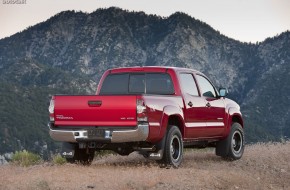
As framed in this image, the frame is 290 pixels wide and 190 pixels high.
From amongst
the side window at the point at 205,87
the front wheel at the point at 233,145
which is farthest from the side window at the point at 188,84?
the front wheel at the point at 233,145

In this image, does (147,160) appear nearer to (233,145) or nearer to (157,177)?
(233,145)

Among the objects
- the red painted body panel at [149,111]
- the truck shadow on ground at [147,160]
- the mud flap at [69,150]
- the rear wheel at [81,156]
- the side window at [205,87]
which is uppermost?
the side window at [205,87]

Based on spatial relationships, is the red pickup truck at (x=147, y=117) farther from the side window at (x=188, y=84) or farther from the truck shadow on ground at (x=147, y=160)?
the truck shadow on ground at (x=147, y=160)

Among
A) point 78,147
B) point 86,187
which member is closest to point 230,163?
point 78,147

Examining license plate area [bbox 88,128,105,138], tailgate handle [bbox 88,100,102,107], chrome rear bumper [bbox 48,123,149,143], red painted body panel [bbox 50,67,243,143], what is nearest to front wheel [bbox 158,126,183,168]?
red painted body panel [bbox 50,67,243,143]

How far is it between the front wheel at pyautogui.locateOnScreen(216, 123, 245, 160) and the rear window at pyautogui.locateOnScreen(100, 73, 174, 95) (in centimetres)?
234

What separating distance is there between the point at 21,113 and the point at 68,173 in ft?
455

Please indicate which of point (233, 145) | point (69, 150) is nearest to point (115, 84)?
point (69, 150)

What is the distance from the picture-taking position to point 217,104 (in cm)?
1190

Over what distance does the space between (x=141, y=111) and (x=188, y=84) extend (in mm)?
2069

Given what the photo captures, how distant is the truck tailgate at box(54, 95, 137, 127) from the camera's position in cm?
934

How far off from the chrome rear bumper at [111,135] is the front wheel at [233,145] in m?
3.35

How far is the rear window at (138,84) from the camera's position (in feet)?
35.3

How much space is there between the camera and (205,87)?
11.8 m
